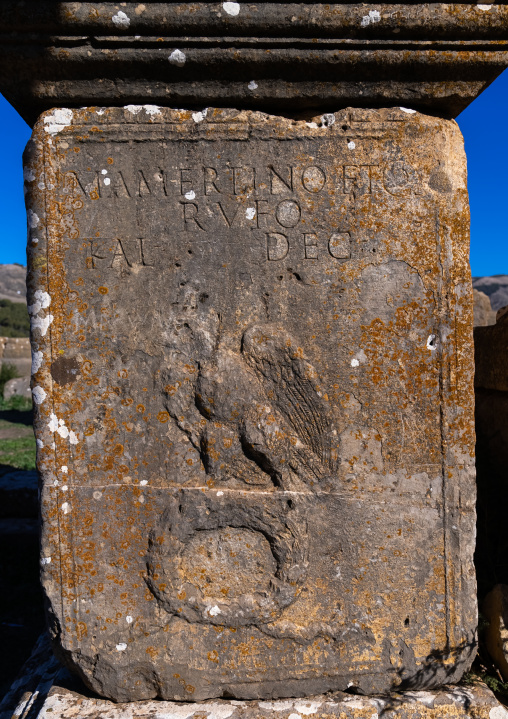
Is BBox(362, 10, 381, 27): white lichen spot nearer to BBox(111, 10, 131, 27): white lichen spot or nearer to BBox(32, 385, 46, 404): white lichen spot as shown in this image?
BBox(111, 10, 131, 27): white lichen spot

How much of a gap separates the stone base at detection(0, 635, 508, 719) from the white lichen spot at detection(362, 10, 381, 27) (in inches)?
90.9

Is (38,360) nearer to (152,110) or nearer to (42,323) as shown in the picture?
(42,323)

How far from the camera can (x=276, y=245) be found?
1882 millimetres

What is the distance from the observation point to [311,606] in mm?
1905

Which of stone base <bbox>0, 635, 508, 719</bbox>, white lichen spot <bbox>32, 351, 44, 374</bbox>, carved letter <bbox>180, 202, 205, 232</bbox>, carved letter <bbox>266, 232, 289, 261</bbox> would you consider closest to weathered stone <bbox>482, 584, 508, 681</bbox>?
stone base <bbox>0, 635, 508, 719</bbox>

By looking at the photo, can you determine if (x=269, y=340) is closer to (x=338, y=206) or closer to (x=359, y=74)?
(x=338, y=206)

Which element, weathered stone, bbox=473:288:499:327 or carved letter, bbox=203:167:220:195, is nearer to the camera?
carved letter, bbox=203:167:220:195

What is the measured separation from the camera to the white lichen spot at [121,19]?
1.71m

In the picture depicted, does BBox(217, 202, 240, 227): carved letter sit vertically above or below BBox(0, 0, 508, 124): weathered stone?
below

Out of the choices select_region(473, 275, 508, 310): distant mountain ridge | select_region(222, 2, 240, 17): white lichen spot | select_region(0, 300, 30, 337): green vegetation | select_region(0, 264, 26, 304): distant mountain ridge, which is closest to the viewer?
select_region(222, 2, 240, 17): white lichen spot

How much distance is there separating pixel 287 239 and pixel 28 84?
1.05 metres

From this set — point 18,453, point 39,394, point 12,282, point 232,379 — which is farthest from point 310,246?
point 12,282

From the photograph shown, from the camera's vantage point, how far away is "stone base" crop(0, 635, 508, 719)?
1800mm

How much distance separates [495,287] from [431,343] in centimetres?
3513
